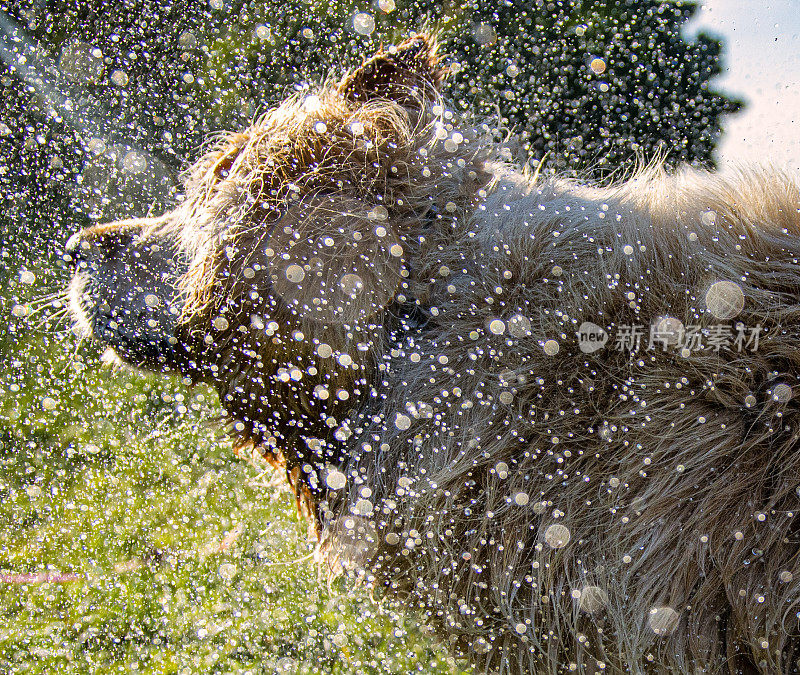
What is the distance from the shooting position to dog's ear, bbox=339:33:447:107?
1.15 metres

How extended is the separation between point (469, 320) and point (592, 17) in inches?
109

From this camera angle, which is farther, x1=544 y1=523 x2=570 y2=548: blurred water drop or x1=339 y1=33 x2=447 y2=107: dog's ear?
x1=339 y1=33 x2=447 y2=107: dog's ear

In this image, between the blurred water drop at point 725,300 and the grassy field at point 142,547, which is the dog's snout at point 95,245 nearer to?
the blurred water drop at point 725,300

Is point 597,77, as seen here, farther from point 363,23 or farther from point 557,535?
point 557,535

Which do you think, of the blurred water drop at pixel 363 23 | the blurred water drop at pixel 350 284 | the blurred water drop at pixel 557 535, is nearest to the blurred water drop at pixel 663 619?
the blurred water drop at pixel 557 535

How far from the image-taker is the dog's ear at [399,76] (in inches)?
45.4

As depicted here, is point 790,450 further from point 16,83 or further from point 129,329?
point 16,83

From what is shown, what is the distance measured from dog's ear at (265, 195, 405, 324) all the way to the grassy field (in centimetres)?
162

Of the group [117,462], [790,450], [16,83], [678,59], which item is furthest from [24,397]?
[678,59]

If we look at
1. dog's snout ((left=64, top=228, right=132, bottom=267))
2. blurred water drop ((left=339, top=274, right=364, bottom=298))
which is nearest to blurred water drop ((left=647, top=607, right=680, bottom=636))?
blurred water drop ((left=339, top=274, right=364, bottom=298))

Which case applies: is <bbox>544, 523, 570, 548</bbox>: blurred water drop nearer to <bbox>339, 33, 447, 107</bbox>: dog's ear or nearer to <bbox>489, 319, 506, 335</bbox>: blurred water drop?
<bbox>489, 319, 506, 335</bbox>: blurred water drop

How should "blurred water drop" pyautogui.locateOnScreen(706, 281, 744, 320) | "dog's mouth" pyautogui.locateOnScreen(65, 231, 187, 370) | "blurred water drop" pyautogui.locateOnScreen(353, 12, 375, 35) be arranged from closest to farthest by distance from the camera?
1. "blurred water drop" pyautogui.locateOnScreen(706, 281, 744, 320)
2. "dog's mouth" pyautogui.locateOnScreen(65, 231, 187, 370)
3. "blurred water drop" pyautogui.locateOnScreen(353, 12, 375, 35)

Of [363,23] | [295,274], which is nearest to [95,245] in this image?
[295,274]

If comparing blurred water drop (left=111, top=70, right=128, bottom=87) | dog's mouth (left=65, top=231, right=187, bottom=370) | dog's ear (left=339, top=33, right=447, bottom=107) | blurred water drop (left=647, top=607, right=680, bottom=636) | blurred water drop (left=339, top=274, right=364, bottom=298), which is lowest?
blurred water drop (left=647, top=607, right=680, bottom=636)
